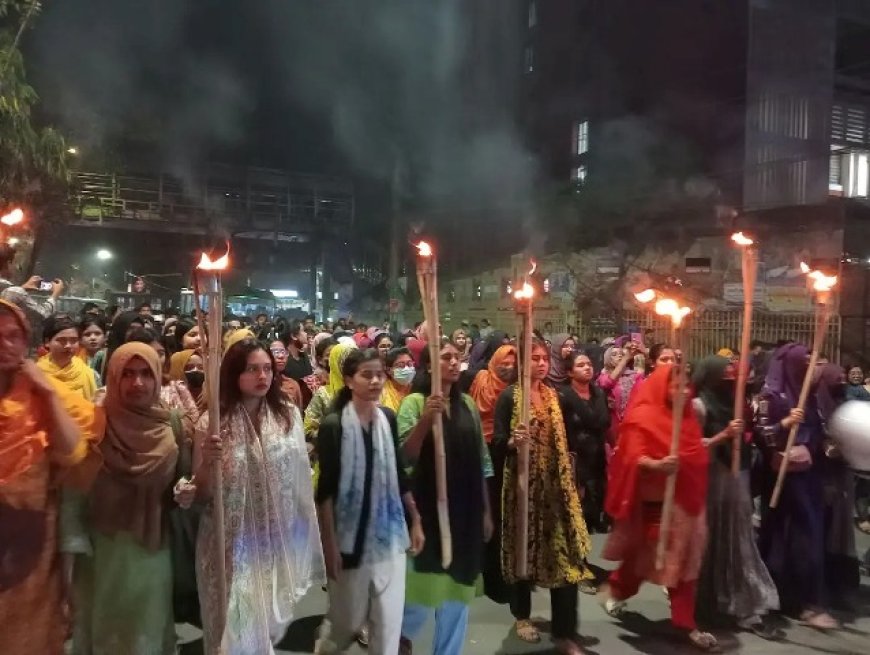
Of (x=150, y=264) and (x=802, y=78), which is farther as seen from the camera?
(x=150, y=264)

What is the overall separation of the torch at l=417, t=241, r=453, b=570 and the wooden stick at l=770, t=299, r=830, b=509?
2474 mm

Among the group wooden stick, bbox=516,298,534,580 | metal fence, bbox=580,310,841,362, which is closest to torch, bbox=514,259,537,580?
wooden stick, bbox=516,298,534,580

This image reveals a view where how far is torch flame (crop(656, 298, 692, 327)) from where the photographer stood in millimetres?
4203

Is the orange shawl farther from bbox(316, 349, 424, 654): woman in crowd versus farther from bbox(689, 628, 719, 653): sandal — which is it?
bbox(689, 628, 719, 653): sandal

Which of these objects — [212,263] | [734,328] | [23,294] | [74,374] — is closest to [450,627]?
[212,263]

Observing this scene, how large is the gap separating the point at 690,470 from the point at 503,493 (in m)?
1.13

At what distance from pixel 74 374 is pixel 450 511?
3129 millimetres

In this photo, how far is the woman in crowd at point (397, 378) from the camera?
17.7 ft

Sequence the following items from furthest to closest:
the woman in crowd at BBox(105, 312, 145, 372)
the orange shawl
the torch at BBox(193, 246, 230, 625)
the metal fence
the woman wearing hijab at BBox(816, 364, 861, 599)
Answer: the metal fence → the woman in crowd at BBox(105, 312, 145, 372) → the woman wearing hijab at BBox(816, 364, 861, 599) → the orange shawl → the torch at BBox(193, 246, 230, 625)

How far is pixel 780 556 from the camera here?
17.3 feet

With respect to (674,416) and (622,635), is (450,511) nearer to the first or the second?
Result: (674,416)

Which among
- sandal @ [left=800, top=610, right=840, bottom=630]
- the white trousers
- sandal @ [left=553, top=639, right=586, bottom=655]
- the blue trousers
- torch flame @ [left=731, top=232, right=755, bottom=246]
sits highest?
torch flame @ [left=731, top=232, right=755, bottom=246]

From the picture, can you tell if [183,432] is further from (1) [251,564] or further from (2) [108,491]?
(1) [251,564]

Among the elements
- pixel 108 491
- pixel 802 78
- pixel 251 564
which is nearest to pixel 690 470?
pixel 251 564
